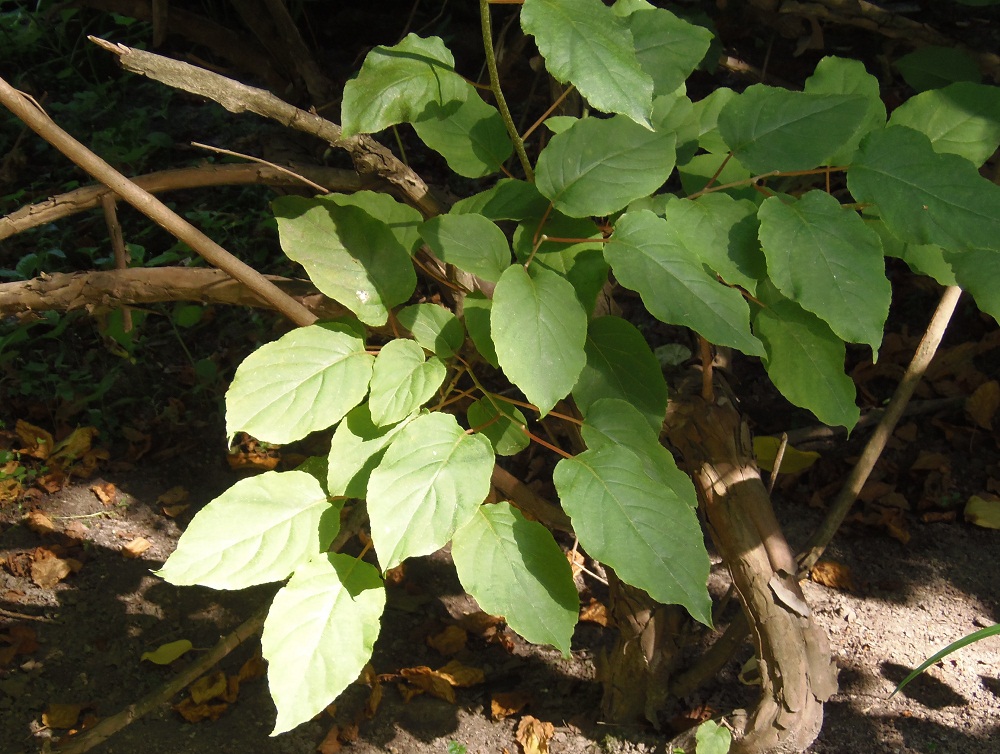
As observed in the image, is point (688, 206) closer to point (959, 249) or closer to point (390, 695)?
point (959, 249)

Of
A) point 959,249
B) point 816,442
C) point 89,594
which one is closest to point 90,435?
point 89,594

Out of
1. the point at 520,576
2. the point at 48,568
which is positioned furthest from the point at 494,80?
the point at 48,568

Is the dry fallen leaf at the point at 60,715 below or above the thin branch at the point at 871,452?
below

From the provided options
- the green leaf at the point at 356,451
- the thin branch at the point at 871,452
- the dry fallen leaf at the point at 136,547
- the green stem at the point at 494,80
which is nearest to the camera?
the green stem at the point at 494,80

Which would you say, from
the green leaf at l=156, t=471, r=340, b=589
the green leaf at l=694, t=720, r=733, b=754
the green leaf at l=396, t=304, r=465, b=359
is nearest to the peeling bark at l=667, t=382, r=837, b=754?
the green leaf at l=694, t=720, r=733, b=754

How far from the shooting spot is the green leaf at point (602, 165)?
3.94 ft

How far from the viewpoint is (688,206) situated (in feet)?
4.09

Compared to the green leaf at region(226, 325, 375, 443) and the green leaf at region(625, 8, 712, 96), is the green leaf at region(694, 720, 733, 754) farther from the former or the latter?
the green leaf at region(625, 8, 712, 96)

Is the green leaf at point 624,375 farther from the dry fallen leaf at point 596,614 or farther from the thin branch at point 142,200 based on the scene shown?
the dry fallen leaf at point 596,614

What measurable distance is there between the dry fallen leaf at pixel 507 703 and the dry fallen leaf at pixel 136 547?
3.54 ft

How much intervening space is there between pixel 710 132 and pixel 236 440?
6.17ft

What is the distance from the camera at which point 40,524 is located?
2.34m

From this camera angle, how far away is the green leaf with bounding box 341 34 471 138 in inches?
43.6

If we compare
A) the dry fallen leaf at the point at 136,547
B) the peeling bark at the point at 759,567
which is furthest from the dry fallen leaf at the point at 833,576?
the dry fallen leaf at the point at 136,547
